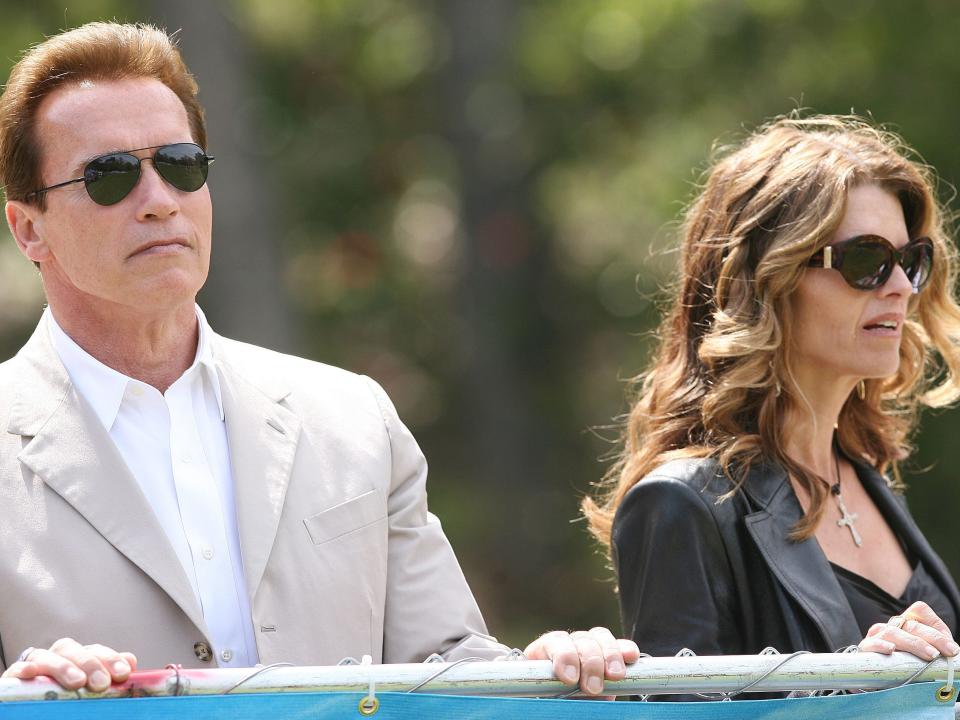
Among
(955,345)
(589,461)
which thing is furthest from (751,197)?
(589,461)

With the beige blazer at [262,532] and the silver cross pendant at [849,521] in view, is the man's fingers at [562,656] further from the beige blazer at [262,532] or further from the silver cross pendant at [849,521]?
the silver cross pendant at [849,521]

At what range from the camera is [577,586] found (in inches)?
490

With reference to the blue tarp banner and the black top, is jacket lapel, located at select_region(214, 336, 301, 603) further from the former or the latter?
the black top

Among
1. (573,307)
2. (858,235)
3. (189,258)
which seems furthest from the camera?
(573,307)

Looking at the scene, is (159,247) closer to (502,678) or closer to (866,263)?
(502,678)

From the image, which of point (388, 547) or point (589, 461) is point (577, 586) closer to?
point (589, 461)

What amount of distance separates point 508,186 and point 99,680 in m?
11.3

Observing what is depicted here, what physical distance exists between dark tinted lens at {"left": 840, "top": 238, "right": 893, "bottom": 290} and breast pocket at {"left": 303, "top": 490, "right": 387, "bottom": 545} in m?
1.21

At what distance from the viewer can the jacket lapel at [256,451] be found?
107 inches

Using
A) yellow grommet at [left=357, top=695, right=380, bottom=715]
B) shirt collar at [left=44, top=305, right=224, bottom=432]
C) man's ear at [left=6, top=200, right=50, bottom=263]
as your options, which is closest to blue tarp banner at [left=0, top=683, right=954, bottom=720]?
yellow grommet at [left=357, top=695, right=380, bottom=715]

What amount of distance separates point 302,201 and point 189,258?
1206 centimetres

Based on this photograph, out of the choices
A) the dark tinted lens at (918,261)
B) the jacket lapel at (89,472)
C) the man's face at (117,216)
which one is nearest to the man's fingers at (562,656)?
the jacket lapel at (89,472)

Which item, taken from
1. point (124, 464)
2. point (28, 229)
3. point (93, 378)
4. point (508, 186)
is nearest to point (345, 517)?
point (124, 464)

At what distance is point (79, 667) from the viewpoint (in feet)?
7.22
